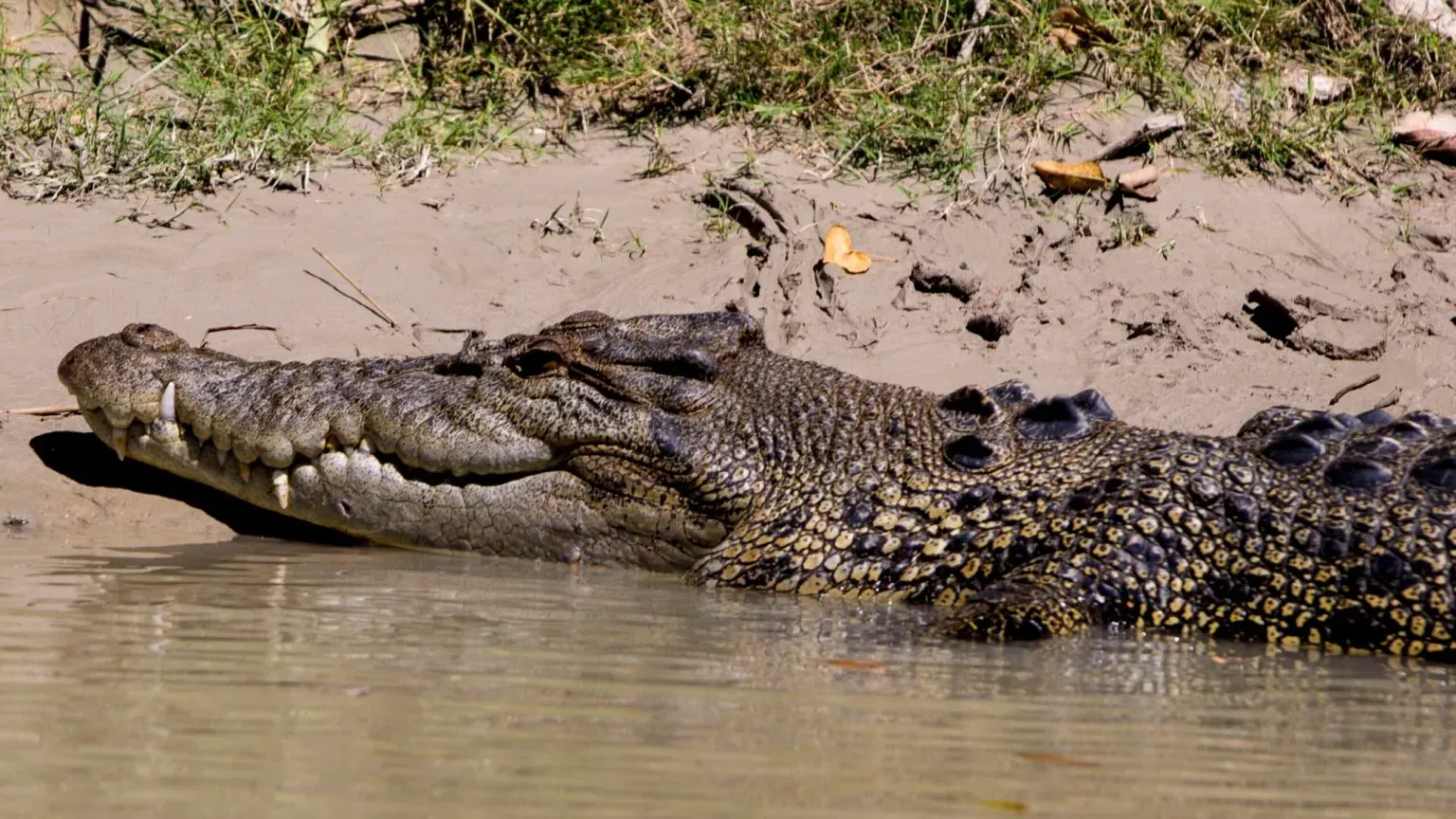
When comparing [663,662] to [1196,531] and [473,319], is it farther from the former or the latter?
[473,319]

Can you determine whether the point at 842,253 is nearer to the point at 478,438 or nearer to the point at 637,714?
the point at 478,438

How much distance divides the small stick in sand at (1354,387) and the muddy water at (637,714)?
250 cm

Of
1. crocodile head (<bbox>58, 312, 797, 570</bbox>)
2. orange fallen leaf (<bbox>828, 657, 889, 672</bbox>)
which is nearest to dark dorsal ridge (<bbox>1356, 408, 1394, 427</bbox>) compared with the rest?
crocodile head (<bbox>58, 312, 797, 570</bbox>)

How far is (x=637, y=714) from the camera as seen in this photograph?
9.58 feet

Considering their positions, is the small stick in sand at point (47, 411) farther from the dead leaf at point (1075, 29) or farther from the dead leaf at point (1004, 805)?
the dead leaf at point (1075, 29)

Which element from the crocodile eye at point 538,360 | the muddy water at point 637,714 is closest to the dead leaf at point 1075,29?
the crocodile eye at point 538,360

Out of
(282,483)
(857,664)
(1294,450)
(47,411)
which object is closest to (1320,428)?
(1294,450)

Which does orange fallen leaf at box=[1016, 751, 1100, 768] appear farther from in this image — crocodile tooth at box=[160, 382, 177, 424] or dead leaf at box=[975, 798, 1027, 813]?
crocodile tooth at box=[160, 382, 177, 424]

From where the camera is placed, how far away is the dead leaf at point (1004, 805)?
2.41 metres

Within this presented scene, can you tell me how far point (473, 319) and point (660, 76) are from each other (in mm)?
1761

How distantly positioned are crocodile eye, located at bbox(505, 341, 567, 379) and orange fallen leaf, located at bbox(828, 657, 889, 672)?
1834 millimetres

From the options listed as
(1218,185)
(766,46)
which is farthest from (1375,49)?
(766,46)

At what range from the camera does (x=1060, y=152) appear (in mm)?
7438

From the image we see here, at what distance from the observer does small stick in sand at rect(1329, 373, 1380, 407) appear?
6414 mm
